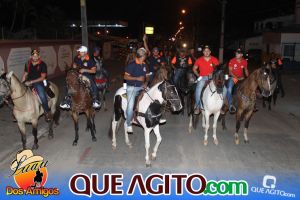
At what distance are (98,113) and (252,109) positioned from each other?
6445mm

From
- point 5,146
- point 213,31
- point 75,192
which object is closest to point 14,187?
point 75,192

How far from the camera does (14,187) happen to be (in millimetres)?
7086

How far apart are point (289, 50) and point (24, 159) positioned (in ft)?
109

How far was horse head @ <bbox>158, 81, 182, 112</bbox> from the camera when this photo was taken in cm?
763

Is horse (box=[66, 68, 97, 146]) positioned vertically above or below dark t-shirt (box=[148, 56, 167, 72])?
below

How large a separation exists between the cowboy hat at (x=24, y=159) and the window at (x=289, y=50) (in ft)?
107

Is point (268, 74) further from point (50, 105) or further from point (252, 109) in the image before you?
point (50, 105)

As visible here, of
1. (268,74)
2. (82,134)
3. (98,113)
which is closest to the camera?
(268,74)

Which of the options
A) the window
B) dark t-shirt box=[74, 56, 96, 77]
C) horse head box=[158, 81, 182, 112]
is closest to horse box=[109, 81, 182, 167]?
horse head box=[158, 81, 182, 112]

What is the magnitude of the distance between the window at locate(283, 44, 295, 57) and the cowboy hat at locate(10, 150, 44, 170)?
1280 inches

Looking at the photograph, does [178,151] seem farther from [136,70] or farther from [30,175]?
[30,175]

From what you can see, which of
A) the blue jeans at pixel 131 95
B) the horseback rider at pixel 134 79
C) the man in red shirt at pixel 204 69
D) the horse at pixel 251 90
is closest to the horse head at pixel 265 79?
the horse at pixel 251 90

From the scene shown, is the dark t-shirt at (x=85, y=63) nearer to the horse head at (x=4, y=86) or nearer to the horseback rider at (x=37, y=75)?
the horseback rider at (x=37, y=75)

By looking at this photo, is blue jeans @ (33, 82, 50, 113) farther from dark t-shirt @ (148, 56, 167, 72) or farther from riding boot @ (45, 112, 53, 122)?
dark t-shirt @ (148, 56, 167, 72)
